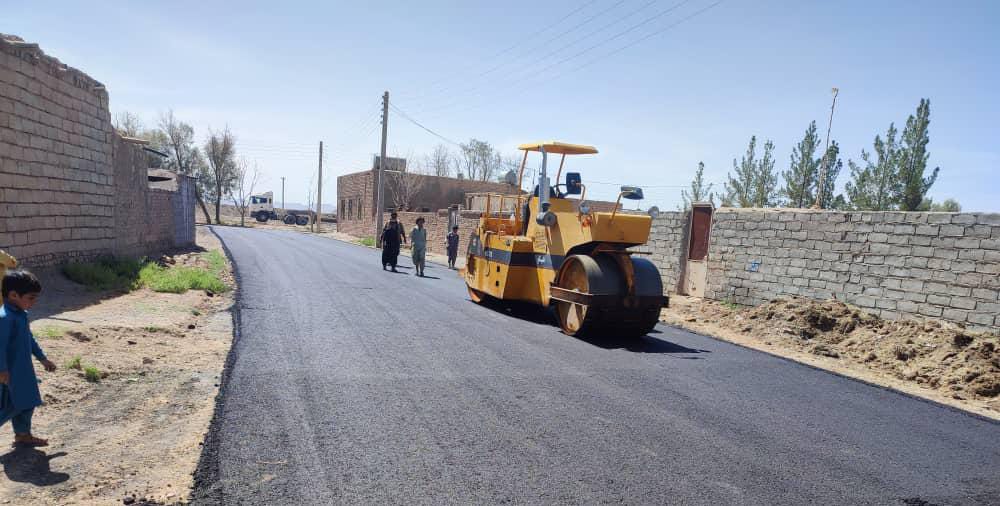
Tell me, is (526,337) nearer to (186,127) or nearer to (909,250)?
(909,250)

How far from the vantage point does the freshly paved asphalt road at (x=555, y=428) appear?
3807 mm

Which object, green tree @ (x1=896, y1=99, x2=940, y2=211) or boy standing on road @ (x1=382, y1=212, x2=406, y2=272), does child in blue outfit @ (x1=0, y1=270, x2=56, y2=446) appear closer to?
boy standing on road @ (x1=382, y1=212, x2=406, y2=272)

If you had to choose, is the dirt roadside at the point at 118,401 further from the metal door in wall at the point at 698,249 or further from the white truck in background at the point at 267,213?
the white truck in background at the point at 267,213

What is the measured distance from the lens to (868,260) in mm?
9914

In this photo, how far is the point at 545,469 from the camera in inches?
159

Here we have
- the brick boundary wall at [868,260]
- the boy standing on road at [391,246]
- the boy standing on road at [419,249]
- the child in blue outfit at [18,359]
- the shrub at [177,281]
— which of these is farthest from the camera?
the boy standing on road at [391,246]

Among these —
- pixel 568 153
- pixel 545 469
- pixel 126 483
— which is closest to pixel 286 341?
pixel 126 483

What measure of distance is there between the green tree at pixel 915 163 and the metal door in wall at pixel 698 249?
15.7 meters

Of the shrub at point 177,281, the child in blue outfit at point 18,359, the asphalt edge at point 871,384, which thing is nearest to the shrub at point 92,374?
the child in blue outfit at point 18,359

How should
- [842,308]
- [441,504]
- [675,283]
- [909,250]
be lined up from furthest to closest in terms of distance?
[675,283] → [842,308] → [909,250] → [441,504]

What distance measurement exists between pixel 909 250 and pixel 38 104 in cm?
1417

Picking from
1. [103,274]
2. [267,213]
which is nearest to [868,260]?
[103,274]

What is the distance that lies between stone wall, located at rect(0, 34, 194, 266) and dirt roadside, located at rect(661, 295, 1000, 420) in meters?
10.9

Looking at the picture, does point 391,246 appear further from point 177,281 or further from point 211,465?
point 211,465
